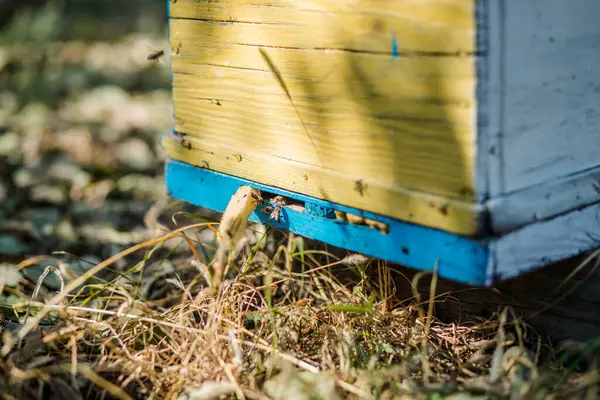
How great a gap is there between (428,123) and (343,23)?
0.94 feet

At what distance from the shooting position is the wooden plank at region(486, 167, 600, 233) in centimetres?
125

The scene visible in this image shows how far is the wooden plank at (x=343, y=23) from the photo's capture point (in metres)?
1.19

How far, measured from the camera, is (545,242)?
4.40ft

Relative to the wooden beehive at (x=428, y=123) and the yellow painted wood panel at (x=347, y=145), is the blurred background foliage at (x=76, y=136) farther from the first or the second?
the wooden beehive at (x=428, y=123)

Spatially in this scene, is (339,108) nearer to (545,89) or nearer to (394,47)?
(394,47)

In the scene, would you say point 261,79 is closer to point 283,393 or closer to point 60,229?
point 283,393

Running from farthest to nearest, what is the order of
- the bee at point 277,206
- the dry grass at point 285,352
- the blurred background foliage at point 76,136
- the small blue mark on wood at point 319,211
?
1. the blurred background foliage at point 76,136
2. the bee at point 277,206
3. the small blue mark on wood at point 319,211
4. the dry grass at point 285,352

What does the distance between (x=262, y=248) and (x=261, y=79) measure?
0.62 metres

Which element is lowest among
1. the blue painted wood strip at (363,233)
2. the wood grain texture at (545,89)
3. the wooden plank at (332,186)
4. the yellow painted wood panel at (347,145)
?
the blue painted wood strip at (363,233)

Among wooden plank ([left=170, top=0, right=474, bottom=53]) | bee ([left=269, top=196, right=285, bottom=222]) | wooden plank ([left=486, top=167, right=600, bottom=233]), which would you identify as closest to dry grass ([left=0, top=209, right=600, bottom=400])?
bee ([left=269, top=196, right=285, bottom=222])

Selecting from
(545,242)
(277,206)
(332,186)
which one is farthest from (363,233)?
(545,242)

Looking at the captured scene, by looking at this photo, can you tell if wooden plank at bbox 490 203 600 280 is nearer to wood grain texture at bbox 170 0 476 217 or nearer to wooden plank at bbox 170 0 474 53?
wood grain texture at bbox 170 0 476 217

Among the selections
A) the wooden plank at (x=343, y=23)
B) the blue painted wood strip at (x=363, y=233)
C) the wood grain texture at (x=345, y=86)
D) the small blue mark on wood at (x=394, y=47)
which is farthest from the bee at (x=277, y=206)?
the small blue mark on wood at (x=394, y=47)

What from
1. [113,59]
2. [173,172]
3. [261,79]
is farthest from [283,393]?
[113,59]
